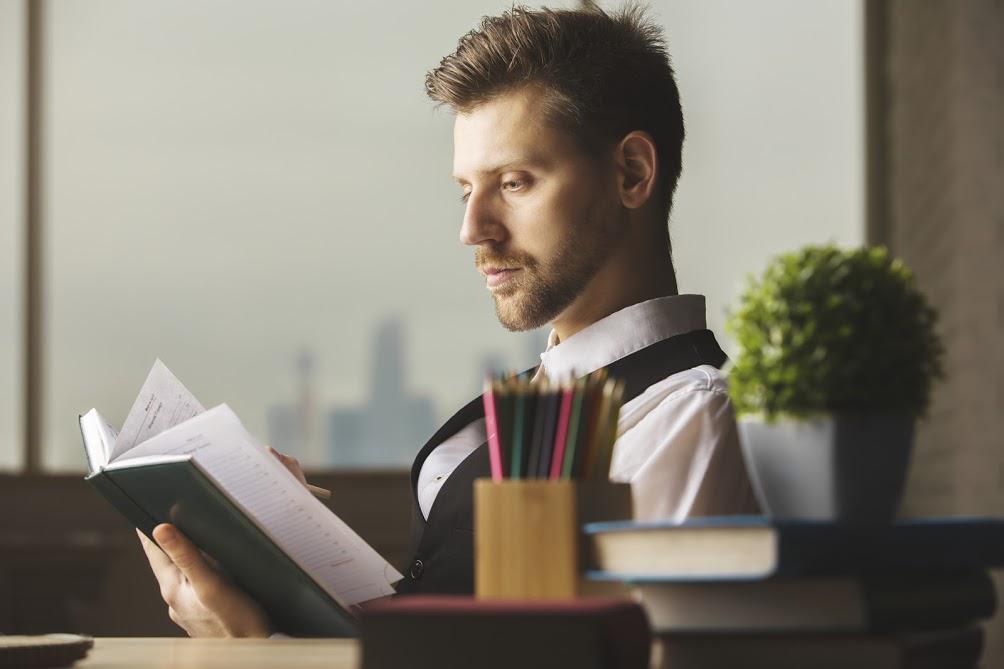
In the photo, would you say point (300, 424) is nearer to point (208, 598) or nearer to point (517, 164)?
point (517, 164)

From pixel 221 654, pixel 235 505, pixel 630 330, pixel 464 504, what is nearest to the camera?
pixel 221 654

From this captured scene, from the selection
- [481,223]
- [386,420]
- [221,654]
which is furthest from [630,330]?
[386,420]

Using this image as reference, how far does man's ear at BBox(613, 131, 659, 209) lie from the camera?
5.26ft

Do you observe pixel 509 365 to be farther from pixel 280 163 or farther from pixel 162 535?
pixel 162 535

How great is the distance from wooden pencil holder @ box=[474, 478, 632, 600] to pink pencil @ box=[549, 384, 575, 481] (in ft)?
0.08

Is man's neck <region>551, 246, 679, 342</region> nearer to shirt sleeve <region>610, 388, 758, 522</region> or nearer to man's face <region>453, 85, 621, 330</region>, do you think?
man's face <region>453, 85, 621, 330</region>

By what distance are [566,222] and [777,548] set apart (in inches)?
37.5

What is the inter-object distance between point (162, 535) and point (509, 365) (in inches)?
95.4

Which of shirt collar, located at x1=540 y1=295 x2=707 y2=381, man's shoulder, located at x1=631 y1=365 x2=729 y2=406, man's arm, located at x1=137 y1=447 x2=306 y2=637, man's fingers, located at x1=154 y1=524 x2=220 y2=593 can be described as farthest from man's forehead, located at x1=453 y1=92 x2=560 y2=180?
man's fingers, located at x1=154 y1=524 x2=220 y2=593

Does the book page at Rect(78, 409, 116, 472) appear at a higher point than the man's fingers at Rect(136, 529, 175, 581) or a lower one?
higher

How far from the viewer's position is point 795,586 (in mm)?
643

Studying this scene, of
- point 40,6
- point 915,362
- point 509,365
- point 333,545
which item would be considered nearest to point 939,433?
point 509,365

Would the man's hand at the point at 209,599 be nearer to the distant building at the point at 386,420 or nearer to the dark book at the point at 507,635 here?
the dark book at the point at 507,635

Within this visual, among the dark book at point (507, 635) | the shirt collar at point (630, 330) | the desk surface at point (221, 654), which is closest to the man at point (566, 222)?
the shirt collar at point (630, 330)
